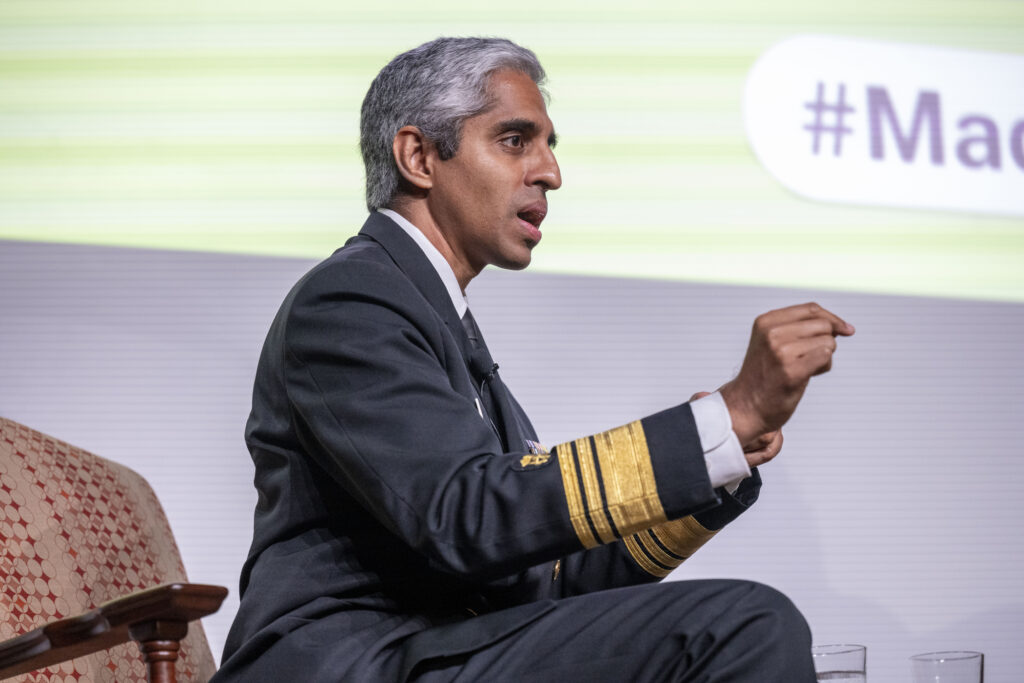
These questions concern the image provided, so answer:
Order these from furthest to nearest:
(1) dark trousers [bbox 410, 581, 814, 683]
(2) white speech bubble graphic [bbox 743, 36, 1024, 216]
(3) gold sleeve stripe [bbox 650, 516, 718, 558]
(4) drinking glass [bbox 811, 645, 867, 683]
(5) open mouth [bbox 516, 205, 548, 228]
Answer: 1. (2) white speech bubble graphic [bbox 743, 36, 1024, 216]
2. (5) open mouth [bbox 516, 205, 548, 228]
3. (3) gold sleeve stripe [bbox 650, 516, 718, 558]
4. (4) drinking glass [bbox 811, 645, 867, 683]
5. (1) dark trousers [bbox 410, 581, 814, 683]

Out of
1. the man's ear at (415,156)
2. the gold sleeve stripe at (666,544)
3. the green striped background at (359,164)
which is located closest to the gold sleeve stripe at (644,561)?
the gold sleeve stripe at (666,544)

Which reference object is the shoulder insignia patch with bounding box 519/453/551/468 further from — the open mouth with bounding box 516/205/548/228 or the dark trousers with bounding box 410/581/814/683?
the open mouth with bounding box 516/205/548/228

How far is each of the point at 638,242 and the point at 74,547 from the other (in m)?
1.30

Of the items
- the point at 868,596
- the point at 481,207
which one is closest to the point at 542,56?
the point at 481,207

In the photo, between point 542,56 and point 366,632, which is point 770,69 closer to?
point 542,56

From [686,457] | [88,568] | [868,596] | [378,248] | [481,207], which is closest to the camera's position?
[686,457]

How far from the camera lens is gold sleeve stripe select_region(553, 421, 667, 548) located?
1.16 m

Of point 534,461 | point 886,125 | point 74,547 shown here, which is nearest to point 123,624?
point 534,461

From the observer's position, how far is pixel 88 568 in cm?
183

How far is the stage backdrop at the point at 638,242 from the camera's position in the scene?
2.51 meters

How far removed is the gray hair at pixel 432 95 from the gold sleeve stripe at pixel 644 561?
0.60 meters

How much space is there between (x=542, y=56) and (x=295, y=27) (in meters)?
0.54

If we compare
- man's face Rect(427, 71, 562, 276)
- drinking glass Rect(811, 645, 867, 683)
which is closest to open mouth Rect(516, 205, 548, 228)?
man's face Rect(427, 71, 562, 276)

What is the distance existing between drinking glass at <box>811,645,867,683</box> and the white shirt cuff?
392 mm
